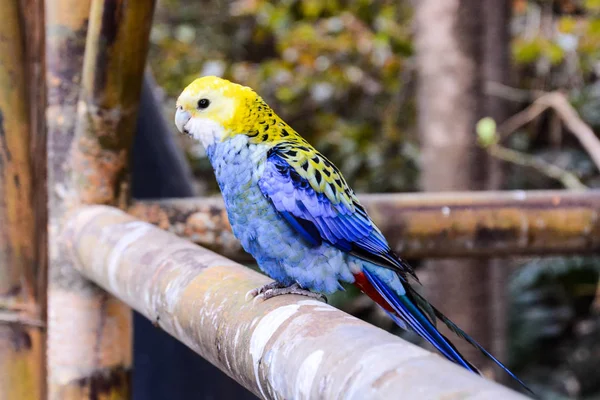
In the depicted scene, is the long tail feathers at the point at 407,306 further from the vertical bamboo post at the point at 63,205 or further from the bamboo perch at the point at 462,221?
the vertical bamboo post at the point at 63,205

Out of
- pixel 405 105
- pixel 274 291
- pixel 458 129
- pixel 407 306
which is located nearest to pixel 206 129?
pixel 274 291

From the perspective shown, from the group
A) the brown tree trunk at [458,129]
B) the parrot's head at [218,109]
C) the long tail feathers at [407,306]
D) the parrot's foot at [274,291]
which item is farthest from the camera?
the brown tree trunk at [458,129]

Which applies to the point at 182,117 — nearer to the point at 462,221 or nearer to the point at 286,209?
the point at 286,209

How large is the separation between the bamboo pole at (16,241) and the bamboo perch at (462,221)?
0.35 meters

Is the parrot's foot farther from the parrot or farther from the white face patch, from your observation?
the white face patch

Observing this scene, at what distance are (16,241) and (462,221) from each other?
928 millimetres

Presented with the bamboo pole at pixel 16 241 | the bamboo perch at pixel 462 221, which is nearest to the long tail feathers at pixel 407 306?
the bamboo perch at pixel 462 221

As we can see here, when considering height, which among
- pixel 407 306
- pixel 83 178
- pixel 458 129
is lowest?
pixel 407 306

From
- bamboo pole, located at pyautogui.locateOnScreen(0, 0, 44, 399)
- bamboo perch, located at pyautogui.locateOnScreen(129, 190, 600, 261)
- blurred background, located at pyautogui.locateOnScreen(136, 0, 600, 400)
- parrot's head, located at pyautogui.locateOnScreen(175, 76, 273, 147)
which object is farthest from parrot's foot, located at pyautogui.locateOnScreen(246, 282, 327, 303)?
blurred background, located at pyautogui.locateOnScreen(136, 0, 600, 400)

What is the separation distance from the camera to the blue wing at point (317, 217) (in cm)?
113

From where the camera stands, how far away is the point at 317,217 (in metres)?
1.14

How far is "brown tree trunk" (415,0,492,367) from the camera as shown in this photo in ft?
6.74

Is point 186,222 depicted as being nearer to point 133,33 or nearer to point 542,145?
point 133,33

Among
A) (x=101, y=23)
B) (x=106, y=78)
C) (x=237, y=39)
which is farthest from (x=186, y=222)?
(x=237, y=39)
